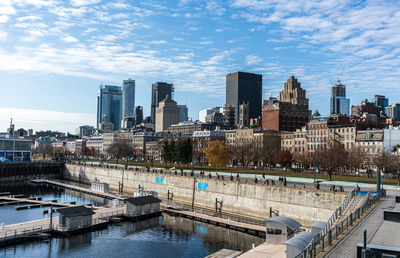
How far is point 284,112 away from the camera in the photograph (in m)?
199

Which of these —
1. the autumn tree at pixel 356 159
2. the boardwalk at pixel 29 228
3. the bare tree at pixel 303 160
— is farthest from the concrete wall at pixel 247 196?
the bare tree at pixel 303 160

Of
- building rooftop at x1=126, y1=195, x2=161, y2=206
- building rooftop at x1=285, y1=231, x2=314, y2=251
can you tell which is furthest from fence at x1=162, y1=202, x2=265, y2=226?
building rooftop at x1=285, y1=231, x2=314, y2=251

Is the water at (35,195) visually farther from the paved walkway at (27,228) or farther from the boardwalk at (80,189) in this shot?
the paved walkway at (27,228)

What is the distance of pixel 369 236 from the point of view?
26875 mm

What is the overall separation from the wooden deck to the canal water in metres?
1.20

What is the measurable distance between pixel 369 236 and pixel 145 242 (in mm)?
33872

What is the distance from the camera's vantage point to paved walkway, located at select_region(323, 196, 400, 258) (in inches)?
941

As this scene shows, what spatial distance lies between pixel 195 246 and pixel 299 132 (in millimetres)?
115385

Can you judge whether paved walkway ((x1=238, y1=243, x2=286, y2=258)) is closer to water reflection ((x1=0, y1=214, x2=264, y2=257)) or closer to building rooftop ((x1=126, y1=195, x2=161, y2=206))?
water reflection ((x1=0, y1=214, x2=264, y2=257))

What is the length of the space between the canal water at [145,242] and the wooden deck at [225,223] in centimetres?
120

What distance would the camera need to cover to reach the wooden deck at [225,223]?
56.7 metres

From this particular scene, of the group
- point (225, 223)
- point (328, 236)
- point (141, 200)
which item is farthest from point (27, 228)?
point (328, 236)

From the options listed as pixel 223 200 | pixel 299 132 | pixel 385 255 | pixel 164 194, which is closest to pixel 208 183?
pixel 223 200

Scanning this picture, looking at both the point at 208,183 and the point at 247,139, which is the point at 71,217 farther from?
the point at 247,139
